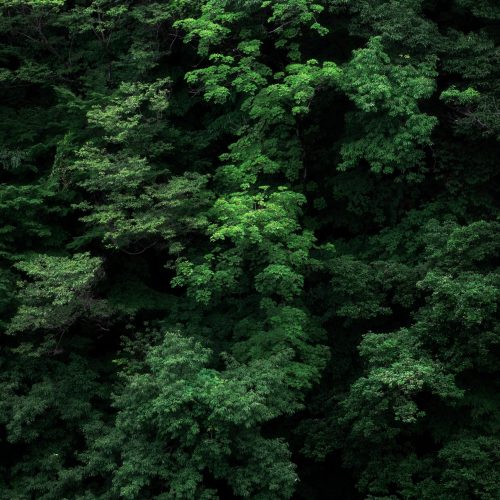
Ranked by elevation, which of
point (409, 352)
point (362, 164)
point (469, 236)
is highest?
point (362, 164)

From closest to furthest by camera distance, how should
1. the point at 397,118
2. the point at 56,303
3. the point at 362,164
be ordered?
the point at 56,303
the point at 397,118
the point at 362,164

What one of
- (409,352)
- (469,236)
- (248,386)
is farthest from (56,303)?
(469,236)

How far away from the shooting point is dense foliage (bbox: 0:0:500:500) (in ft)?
38.1

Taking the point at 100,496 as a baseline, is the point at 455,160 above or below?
above

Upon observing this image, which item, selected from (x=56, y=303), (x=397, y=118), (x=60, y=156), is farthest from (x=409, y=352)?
(x=60, y=156)

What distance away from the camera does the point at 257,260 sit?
46.8 feet

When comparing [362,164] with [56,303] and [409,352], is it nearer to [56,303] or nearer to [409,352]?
[409,352]

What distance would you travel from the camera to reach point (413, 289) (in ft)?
45.5

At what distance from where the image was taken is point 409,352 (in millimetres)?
12266

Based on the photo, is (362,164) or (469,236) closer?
(469,236)

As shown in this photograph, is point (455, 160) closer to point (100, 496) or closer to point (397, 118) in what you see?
point (397, 118)

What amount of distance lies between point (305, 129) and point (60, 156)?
6256 millimetres

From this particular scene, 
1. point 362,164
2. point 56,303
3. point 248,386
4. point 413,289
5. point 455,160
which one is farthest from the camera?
point 362,164

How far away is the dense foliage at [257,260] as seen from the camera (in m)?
11.6
